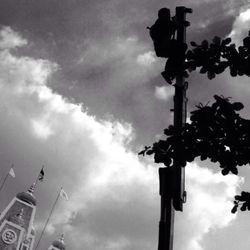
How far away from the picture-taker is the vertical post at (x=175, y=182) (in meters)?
2.59

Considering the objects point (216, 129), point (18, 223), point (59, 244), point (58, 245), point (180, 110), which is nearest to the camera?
point (180, 110)

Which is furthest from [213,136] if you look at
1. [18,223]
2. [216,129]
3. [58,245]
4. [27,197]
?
[58,245]

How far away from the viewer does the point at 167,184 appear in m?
2.78

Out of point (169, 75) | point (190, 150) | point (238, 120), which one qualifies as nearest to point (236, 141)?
point (238, 120)

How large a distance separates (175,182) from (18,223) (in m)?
41.1

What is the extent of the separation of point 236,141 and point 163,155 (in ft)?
2.72

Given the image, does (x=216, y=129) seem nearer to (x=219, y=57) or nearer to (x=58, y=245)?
(x=219, y=57)

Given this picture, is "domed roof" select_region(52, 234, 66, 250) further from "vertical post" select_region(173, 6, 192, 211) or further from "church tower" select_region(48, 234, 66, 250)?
"vertical post" select_region(173, 6, 192, 211)

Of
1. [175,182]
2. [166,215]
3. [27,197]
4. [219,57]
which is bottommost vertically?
[166,215]

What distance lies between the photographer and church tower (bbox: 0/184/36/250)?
38.2 m

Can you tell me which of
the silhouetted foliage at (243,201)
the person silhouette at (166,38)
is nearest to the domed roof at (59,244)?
the silhouetted foliage at (243,201)

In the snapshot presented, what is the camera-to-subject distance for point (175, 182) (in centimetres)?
271

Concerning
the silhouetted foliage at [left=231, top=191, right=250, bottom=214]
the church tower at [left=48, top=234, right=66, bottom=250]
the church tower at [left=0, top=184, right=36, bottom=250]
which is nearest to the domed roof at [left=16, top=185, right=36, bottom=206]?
the church tower at [left=0, top=184, right=36, bottom=250]

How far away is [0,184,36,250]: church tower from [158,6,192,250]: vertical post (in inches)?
1544
